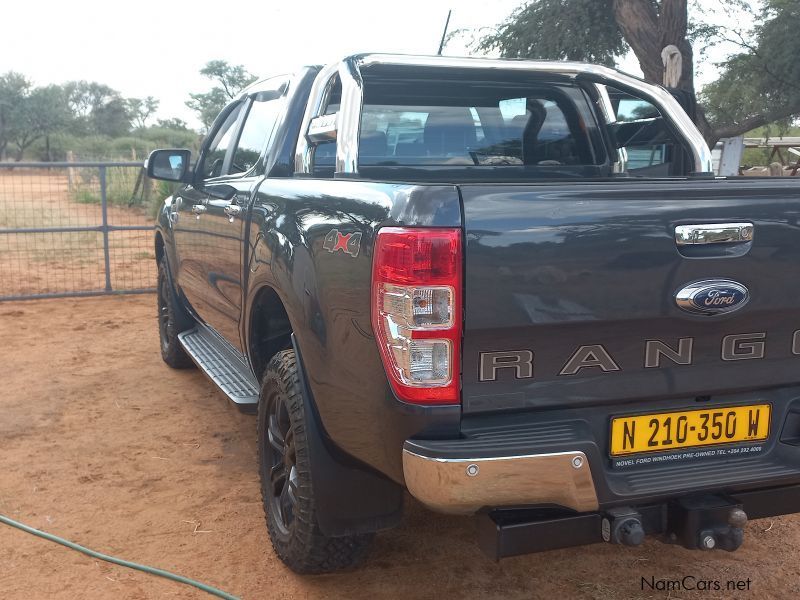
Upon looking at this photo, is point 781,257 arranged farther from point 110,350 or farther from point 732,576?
point 110,350

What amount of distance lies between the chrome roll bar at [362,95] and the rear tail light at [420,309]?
3.44 feet

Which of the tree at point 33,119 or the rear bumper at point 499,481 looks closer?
the rear bumper at point 499,481

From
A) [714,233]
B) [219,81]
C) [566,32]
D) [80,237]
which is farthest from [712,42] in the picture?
[219,81]

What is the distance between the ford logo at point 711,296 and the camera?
7.95 ft

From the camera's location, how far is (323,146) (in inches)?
157

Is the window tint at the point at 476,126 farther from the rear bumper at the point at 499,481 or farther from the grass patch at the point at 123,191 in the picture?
the grass patch at the point at 123,191

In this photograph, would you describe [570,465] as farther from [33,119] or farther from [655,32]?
[33,119]

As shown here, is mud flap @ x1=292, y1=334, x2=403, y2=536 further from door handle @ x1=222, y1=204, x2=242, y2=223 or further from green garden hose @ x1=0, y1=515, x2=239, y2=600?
door handle @ x1=222, y1=204, x2=242, y2=223

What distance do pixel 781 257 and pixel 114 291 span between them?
27.3 ft

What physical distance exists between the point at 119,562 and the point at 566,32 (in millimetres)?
13483

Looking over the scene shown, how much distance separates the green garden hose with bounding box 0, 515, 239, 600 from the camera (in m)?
3.17

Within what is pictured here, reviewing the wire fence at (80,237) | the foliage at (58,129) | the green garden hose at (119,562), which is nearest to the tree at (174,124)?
the foliage at (58,129)

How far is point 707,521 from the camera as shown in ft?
8.30

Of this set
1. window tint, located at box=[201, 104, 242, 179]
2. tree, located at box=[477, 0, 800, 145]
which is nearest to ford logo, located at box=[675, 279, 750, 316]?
window tint, located at box=[201, 104, 242, 179]
